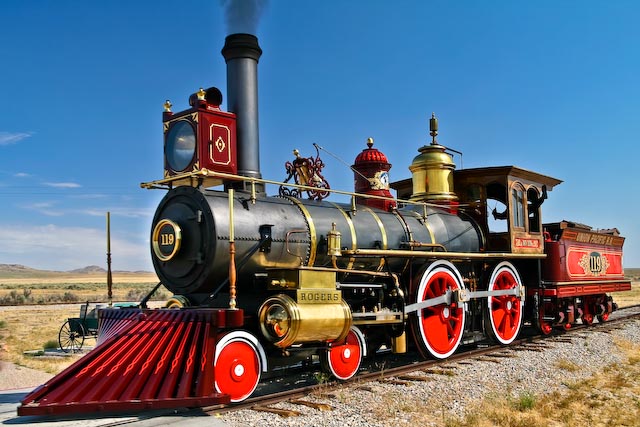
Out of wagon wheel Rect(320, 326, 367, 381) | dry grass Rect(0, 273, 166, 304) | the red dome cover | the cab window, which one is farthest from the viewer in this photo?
dry grass Rect(0, 273, 166, 304)

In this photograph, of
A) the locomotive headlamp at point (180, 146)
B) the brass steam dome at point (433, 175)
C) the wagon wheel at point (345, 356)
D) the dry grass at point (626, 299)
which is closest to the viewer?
the locomotive headlamp at point (180, 146)

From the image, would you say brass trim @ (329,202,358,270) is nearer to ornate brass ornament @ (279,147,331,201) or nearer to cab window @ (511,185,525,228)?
ornate brass ornament @ (279,147,331,201)

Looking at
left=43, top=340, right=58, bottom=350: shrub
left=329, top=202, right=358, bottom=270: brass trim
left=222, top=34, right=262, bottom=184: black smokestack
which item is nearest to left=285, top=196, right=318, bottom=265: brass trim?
left=329, top=202, right=358, bottom=270: brass trim

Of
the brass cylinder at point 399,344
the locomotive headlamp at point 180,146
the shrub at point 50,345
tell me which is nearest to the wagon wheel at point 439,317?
the brass cylinder at point 399,344

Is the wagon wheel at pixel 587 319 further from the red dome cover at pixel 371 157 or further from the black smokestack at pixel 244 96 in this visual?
the black smokestack at pixel 244 96

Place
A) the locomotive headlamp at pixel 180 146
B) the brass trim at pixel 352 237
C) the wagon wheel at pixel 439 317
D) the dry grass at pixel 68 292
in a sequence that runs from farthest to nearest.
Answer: the dry grass at pixel 68 292, the wagon wheel at pixel 439 317, the brass trim at pixel 352 237, the locomotive headlamp at pixel 180 146

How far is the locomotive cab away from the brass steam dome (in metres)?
0.43

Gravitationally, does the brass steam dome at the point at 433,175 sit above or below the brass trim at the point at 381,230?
above

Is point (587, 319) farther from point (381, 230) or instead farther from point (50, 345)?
point (50, 345)

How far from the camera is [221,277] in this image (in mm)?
7527

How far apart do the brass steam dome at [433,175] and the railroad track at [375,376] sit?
2.98 m

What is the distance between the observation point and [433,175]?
12062 mm

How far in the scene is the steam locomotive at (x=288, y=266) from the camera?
677cm

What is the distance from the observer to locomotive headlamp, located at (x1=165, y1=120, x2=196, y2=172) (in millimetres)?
7746
